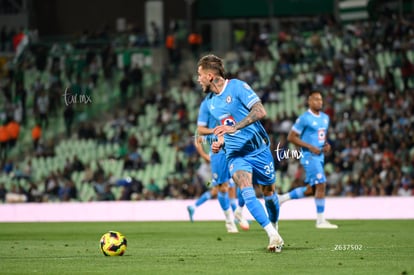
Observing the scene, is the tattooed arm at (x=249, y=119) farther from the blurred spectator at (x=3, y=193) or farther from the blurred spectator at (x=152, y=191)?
the blurred spectator at (x=3, y=193)

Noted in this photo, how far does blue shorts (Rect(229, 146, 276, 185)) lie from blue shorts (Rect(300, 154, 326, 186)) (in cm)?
609

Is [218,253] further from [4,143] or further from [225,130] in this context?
[4,143]

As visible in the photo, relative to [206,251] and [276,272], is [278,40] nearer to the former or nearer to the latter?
[206,251]

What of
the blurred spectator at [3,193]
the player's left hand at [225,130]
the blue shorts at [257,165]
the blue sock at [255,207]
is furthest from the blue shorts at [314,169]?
the blurred spectator at [3,193]

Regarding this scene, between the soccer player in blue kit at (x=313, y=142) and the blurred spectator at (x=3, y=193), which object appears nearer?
the soccer player in blue kit at (x=313, y=142)

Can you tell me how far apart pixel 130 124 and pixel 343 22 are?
1057 cm

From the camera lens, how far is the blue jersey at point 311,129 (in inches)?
761

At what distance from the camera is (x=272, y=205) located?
13.9 meters

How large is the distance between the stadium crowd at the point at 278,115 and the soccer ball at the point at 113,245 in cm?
1596

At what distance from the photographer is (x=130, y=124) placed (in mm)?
34688

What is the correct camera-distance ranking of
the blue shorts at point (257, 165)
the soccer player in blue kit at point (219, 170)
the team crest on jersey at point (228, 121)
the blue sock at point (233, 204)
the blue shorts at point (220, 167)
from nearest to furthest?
the blue shorts at point (257, 165) < the team crest on jersey at point (228, 121) < the soccer player in blue kit at point (219, 170) < the blue shorts at point (220, 167) < the blue sock at point (233, 204)

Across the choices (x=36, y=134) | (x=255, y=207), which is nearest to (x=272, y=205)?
(x=255, y=207)

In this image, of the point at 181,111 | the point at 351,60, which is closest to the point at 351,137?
the point at 351,60

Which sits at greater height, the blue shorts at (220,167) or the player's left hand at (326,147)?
the player's left hand at (326,147)
